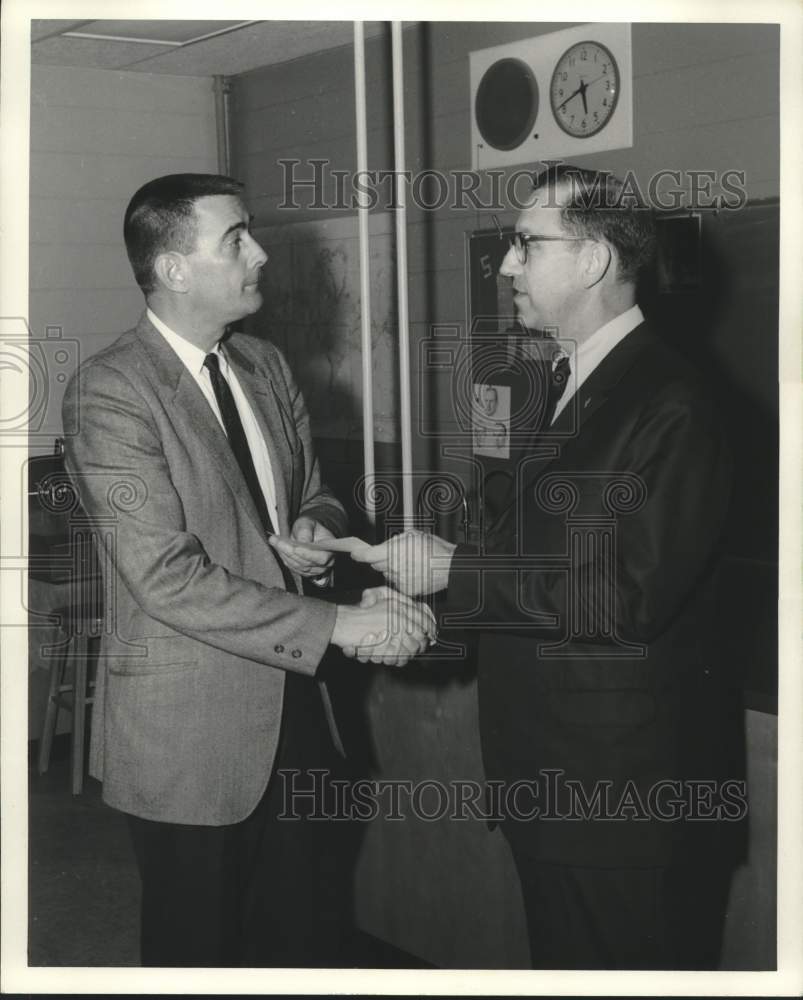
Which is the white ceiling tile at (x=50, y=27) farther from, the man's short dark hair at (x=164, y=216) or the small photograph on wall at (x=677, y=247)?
the small photograph on wall at (x=677, y=247)

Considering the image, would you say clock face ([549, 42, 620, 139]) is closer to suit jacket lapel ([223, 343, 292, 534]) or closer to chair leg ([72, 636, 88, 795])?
suit jacket lapel ([223, 343, 292, 534])

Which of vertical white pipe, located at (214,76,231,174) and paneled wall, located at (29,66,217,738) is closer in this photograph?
paneled wall, located at (29,66,217,738)

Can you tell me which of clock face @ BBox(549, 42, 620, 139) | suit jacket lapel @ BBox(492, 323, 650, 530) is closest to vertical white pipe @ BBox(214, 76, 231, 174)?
clock face @ BBox(549, 42, 620, 139)

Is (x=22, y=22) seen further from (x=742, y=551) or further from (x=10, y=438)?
(x=742, y=551)

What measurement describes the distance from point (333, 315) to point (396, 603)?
92.3 inches

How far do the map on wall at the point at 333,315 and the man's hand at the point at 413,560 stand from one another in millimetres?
2014

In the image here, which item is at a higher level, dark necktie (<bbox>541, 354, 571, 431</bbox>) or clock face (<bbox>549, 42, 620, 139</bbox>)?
clock face (<bbox>549, 42, 620, 139</bbox>)

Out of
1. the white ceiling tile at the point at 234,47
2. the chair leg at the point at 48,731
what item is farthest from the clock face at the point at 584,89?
the chair leg at the point at 48,731

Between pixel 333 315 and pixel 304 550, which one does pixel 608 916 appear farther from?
pixel 333 315

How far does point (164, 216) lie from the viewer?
212 cm

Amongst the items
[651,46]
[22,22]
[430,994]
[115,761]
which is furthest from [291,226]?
[430,994]

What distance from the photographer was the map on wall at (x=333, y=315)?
4.23 meters

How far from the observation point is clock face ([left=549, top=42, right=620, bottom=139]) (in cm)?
318

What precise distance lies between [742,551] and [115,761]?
136 centimetres
